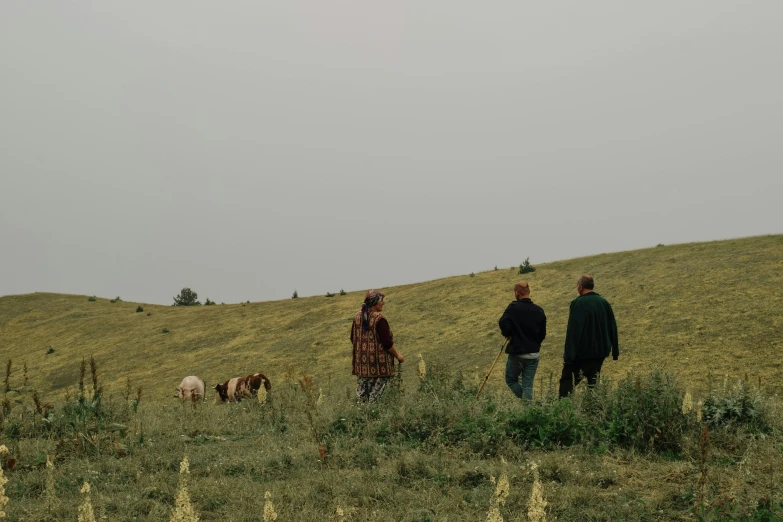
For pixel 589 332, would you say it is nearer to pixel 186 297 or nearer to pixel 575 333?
pixel 575 333

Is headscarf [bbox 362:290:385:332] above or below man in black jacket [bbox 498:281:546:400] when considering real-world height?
above

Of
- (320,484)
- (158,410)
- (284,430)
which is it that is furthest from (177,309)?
(320,484)

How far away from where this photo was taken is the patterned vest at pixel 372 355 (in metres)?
8.01

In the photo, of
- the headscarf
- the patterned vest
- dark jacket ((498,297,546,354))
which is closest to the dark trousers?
dark jacket ((498,297,546,354))

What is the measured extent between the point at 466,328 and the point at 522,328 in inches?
478

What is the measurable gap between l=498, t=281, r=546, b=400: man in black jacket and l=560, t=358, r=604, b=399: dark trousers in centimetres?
46

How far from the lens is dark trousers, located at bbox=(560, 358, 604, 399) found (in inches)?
318

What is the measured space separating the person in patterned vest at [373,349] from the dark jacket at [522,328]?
165cm

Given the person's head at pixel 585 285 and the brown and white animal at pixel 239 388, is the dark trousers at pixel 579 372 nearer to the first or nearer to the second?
the person's head at pixel 585 285

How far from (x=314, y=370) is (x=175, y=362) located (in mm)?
8690

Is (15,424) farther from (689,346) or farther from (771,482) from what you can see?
(689,346)

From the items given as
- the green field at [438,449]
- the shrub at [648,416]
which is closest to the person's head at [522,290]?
the green field at [438,449]

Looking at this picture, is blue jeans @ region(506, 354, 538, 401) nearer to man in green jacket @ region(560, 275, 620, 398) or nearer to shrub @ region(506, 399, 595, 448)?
man in green jacket @ region(560, 275, 620, 398)

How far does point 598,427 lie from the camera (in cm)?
609
